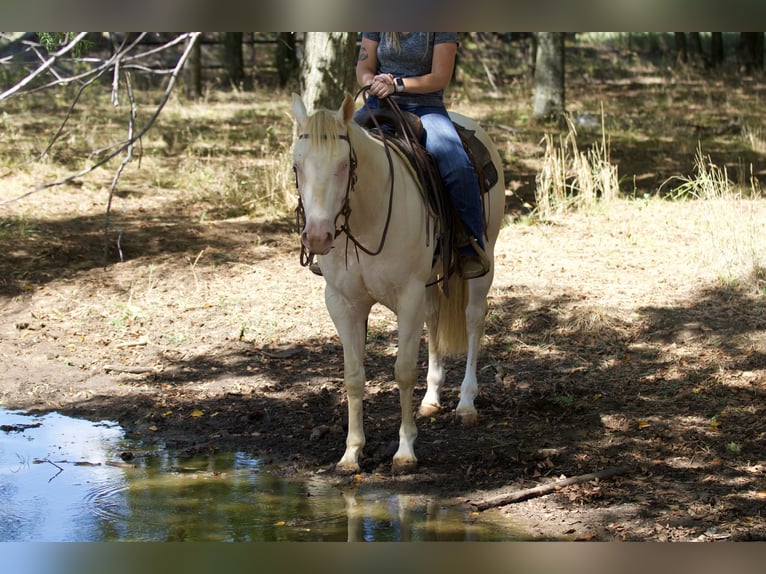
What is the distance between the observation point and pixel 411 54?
510 cm

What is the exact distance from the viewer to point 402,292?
490 cm

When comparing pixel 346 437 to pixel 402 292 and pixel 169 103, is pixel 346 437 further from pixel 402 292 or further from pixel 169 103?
pixel 169 103

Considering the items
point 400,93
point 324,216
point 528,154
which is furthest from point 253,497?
point 528,154

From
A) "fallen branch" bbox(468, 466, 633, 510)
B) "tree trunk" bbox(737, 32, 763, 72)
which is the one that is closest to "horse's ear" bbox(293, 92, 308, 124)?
"fallen branch" bbox(468, 466, 633, 510)

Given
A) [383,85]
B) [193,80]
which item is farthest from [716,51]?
[383,85]

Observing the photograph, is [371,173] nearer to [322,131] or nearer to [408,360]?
[322,131]

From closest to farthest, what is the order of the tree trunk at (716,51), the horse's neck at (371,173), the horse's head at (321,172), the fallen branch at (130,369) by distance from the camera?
the horse's head at (321,172) < the horse's neck at (371,173) < the fallen branch at (130,369) < the tree trunk at (716,51)

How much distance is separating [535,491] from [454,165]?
191 centimetres

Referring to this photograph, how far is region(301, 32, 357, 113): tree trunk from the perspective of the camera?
33.6ft

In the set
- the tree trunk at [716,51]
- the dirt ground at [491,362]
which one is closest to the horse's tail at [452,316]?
the dirt ground at [491,362]

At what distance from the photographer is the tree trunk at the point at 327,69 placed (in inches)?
403

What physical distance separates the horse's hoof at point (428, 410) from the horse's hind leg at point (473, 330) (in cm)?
17

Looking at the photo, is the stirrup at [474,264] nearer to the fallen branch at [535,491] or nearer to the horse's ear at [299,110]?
the fallen branch at [535,491]
